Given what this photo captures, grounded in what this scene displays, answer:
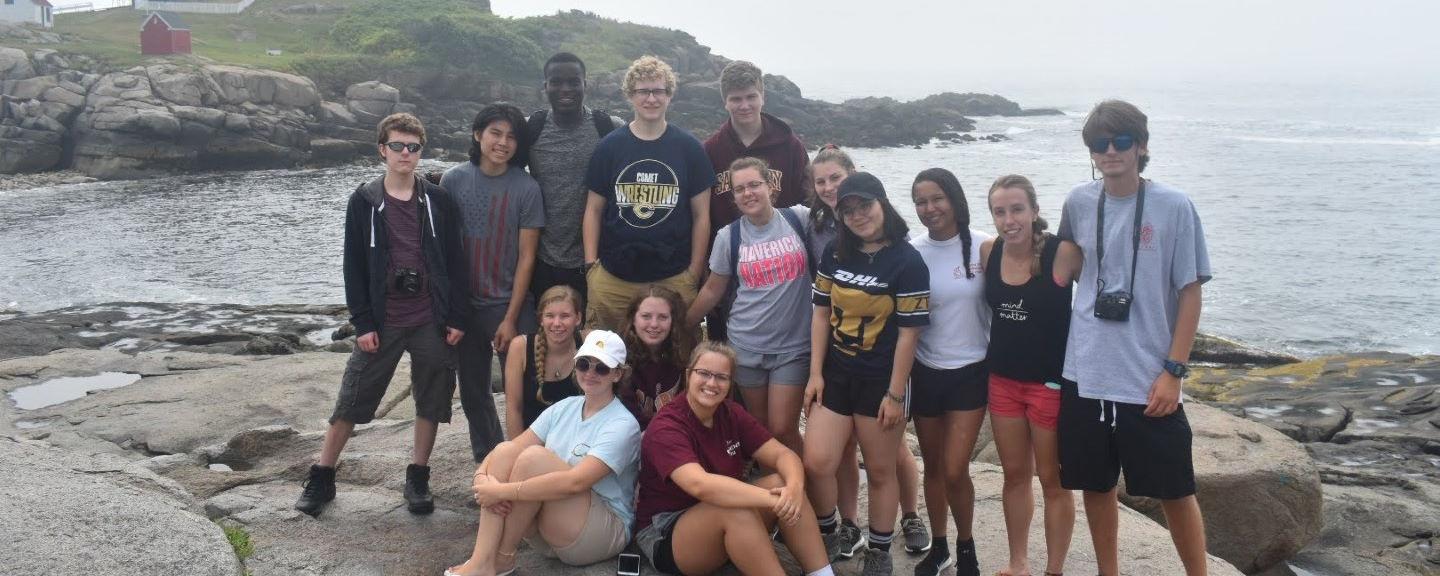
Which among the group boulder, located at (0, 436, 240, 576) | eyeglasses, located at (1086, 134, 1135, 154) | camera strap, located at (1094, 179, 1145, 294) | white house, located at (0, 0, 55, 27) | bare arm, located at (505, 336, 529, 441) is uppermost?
white house, located at (0, 0, 55, 27)

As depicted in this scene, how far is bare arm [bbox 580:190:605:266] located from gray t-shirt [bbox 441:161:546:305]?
271 millimetres

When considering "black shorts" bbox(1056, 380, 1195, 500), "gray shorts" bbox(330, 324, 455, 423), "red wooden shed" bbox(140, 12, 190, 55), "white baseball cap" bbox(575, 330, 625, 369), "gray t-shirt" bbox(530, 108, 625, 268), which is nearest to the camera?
"black shorts" bbox(1056, 380, 1195, 500)

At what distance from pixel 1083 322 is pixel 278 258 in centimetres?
2158

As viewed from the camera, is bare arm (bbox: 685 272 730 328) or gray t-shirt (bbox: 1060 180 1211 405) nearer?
gray t-shirt (bbox: 1060 180 1211 405)

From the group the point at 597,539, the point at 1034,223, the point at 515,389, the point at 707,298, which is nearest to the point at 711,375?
the point at 707,298

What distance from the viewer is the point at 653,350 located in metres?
5.20

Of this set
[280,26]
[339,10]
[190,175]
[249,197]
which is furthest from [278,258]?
[339,10]

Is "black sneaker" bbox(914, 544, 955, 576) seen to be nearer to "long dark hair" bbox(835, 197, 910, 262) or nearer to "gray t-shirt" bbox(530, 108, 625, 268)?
"long dark hair" bbox(835, 197, 910, 262)

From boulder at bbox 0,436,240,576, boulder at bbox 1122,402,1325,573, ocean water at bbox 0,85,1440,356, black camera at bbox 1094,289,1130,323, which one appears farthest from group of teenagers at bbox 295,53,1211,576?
ocean water at bbox 0,85,1440,356

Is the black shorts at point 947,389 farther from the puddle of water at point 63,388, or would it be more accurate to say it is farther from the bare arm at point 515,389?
the puddle of water at point 63,388

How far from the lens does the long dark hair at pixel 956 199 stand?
469 centimetres

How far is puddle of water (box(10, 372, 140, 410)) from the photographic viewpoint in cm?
957

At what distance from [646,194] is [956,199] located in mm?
1724

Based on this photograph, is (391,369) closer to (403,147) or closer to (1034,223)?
(403,147)
